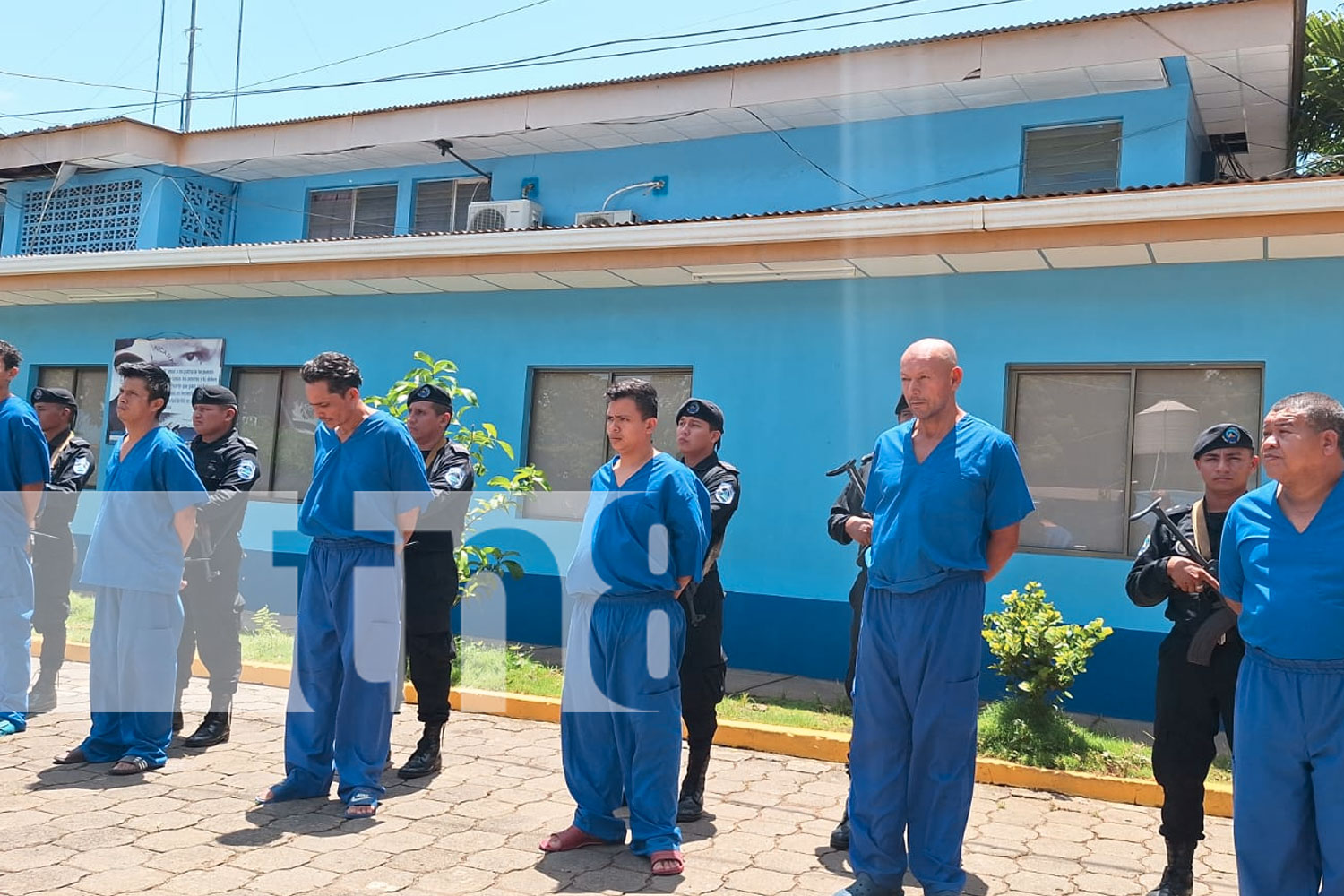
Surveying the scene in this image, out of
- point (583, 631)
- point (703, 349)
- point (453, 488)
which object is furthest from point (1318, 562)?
point (703, 349)

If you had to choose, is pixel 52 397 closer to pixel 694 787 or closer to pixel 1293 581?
pixel 694 787

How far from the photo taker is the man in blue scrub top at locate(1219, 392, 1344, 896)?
3.43 meters

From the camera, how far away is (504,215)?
1193cm

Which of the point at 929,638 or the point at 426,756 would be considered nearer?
the point at 929,638

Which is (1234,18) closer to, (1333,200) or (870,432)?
(1333,200)

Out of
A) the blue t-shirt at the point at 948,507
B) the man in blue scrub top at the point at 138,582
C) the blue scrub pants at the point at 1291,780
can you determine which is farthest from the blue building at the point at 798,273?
the blue scrub pants at the point at 1291,780

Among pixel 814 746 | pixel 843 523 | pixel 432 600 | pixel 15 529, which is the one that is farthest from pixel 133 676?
pixel 814 746

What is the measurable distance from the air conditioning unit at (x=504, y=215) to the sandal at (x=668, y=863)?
8.27 m

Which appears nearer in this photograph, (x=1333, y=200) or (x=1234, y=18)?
(x=1333, y=200)

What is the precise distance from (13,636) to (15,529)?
570mm

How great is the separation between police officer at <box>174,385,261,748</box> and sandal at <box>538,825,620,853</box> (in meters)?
2.48

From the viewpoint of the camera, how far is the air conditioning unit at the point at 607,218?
11055 mm

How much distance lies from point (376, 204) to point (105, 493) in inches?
328

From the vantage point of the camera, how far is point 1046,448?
8289mm
